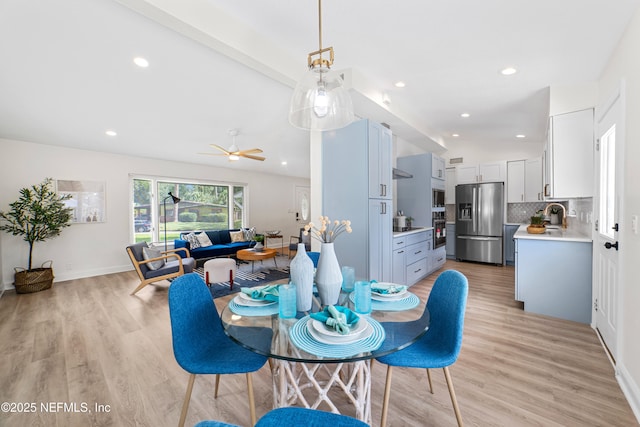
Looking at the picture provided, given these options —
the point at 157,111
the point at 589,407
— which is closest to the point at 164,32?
the point at 157,111

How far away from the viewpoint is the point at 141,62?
2711 mm

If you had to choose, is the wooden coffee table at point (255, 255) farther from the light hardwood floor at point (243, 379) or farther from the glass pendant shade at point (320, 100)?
the glass pendant shade at point (320, 100)

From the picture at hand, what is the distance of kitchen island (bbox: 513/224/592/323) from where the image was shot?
9.39 feet

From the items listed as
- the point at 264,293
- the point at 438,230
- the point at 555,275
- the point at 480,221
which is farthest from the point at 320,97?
the point at 480,221

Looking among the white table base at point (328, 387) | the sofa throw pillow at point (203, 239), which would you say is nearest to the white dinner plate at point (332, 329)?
the white table base at point (328, 387)

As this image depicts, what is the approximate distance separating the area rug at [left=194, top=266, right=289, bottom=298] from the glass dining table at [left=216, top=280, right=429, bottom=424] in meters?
2.89

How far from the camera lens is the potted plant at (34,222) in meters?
4.22

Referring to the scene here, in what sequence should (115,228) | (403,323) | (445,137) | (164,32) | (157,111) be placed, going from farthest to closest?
1. (445,137)
2. (115,228)
3. (157,111)
4. (164,32)
5. (403,323)

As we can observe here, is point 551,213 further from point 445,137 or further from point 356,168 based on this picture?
point 356,168

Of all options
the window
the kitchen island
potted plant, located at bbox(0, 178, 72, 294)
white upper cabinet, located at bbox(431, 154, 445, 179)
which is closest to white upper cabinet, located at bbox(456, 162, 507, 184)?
white upper cabinet, located at bbox(431, 154, 445, 179)

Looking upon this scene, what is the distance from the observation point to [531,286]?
3.13 metres

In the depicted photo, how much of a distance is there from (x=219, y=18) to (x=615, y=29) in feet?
10.0

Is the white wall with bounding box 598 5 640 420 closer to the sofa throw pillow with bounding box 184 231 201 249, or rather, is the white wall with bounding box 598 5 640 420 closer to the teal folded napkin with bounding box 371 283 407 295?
the teal folded napkin with bounding box 371 283 407 295

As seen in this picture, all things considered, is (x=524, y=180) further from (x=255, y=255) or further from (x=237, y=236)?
(x=237, y=236)
